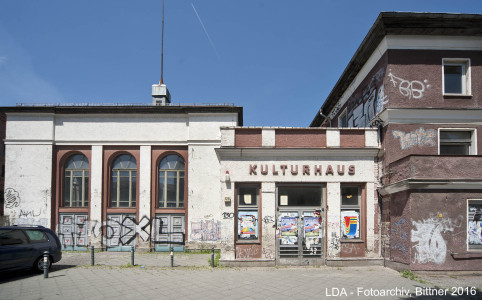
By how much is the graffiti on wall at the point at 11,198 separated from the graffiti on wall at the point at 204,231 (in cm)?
870

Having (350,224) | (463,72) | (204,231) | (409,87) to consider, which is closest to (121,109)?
(204,231)

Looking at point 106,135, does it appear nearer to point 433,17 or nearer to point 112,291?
point 112,291

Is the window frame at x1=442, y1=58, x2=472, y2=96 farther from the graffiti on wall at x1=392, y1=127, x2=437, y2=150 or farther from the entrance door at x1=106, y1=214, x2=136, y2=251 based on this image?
the entrance door at x1=106, y1=214, x2=136, y2=251

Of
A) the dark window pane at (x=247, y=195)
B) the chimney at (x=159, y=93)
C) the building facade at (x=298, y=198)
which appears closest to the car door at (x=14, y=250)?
the building facade at (x=298, y=198)

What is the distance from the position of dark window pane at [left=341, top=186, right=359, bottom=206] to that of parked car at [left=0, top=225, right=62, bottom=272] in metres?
10.1

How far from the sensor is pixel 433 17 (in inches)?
441

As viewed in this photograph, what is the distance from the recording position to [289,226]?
462 inches

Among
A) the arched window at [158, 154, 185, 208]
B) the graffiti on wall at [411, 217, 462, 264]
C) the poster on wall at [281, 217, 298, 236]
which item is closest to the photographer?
the graffiti on wall at [411, 217, 462, 264]

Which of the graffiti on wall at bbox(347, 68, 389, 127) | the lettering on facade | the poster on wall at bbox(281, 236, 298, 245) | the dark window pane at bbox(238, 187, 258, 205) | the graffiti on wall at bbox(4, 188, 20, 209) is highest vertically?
the graffiti on wall at bbox(347, 68, 389, 127)

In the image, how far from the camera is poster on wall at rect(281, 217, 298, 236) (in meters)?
11.7

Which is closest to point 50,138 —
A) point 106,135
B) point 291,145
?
point 106,135

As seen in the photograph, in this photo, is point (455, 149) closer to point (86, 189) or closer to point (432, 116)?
point (432, 116)

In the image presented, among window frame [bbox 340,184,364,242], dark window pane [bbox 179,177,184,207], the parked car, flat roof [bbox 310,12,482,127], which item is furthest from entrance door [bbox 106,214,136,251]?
flat roof [bbox 310,12,482,127]

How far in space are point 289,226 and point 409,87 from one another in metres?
6.40
